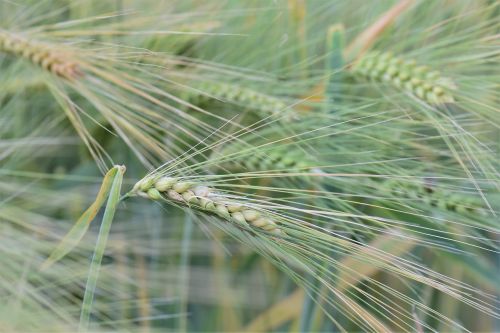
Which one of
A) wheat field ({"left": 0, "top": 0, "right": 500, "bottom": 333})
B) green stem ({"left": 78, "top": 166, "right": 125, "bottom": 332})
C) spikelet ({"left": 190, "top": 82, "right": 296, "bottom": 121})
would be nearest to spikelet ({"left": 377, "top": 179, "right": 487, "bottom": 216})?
wheat field ({"left": 0, "top": 0, "right": 500, "bottom": 333})

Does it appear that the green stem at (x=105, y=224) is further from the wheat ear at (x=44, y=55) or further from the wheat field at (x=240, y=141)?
the wheat ear at (x=44, y=55)

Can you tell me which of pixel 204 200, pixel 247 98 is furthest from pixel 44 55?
pixel 204 200

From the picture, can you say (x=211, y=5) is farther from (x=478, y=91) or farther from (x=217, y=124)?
(x=478, y=91)

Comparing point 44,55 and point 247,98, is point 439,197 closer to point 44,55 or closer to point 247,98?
point 247,98

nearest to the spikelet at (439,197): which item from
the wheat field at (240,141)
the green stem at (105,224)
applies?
the wheat field at (240,141)

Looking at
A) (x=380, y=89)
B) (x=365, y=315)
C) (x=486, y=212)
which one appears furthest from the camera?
(x=380, y=89)

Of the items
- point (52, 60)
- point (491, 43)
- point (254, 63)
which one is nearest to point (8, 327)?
point (52, 60)
